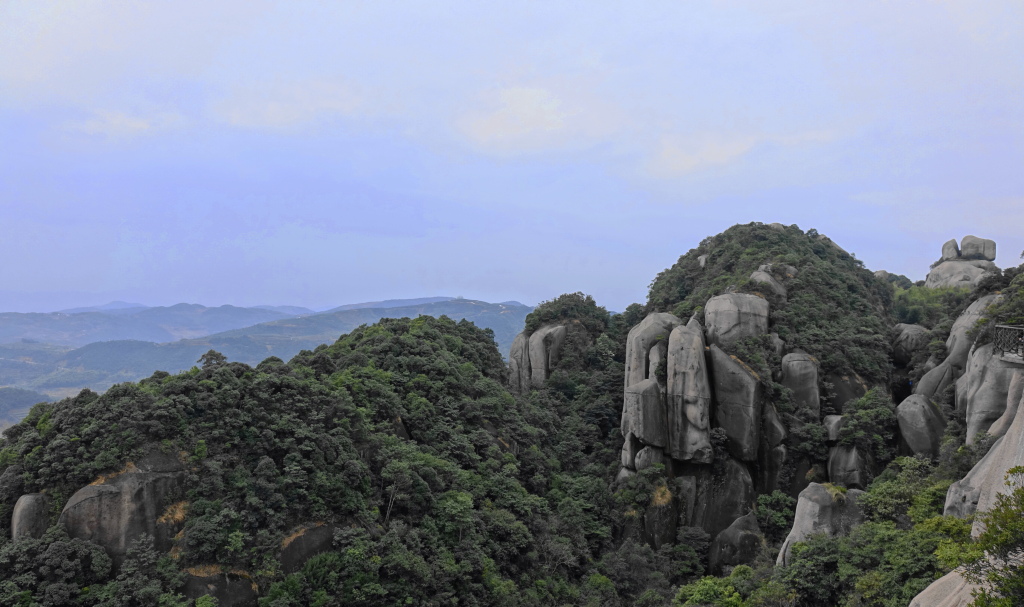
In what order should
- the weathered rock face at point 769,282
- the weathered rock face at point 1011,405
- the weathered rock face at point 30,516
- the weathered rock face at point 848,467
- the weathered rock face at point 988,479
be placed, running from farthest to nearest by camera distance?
the weathered rock face at point 769,282 < the weathered rock face at point 848,467 < the weathered rock face at point 1011,405 < the weathered rock face at point 30,516 < the weathered rock face at point 988,479

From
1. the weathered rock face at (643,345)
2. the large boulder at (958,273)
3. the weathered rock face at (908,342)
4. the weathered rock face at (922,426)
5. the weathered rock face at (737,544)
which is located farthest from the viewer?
the large boulder at (958,273)

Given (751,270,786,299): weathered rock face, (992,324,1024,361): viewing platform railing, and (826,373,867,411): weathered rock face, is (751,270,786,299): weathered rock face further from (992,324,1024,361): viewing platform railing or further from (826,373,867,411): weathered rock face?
(992,324,1024,361): viewing platform railing

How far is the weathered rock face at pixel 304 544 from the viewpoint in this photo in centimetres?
1706

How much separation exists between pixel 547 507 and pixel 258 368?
45.4ft

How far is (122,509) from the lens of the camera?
15805 millimetres

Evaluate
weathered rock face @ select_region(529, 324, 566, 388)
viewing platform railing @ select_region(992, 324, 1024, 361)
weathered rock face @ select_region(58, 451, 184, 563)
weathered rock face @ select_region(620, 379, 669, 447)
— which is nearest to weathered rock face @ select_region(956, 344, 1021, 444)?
viewing platform railing @ select_region(992, 324, 1024, 361)

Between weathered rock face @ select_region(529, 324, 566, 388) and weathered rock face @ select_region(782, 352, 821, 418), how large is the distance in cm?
1537

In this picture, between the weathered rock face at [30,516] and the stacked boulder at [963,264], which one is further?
the stacked boulder at [963,264]

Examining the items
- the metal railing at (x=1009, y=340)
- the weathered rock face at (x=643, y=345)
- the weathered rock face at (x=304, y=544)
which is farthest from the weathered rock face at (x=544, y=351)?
the metal railing at (x=1009, y=340)

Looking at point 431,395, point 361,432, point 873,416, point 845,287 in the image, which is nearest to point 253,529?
point 361,432

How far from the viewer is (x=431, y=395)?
90.4 feet

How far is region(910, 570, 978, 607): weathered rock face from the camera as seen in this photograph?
10344 mm

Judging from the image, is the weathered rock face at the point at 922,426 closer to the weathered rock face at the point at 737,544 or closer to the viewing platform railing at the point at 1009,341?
the viewing platform railing at the point at 1009,341

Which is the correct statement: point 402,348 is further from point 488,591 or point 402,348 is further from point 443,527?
point 488,591
